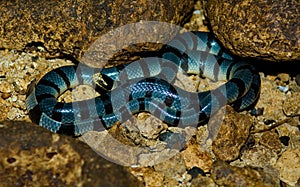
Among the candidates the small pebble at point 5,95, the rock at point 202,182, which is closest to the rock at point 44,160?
the rock at point 202,182

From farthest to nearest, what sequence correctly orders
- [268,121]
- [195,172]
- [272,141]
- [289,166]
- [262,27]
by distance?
[268,121]
[272,141]
[262,27]
[289,166]
[195,172]

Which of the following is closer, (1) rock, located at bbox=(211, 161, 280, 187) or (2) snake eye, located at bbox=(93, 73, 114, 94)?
(1) rock, located at bbox=(211, 161, 280, 187)

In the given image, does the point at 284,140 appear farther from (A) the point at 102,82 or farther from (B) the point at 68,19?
(B) the point at 68,19

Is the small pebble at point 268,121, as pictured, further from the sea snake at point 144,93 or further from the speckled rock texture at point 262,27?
the speckled rock texture at point 262,27

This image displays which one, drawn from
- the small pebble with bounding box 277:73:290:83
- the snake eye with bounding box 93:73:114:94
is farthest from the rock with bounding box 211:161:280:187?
the snake eye with bounding box 93:73:114:94

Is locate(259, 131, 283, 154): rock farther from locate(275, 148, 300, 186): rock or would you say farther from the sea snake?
the sea snake

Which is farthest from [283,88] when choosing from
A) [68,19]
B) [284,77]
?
[68,19]
